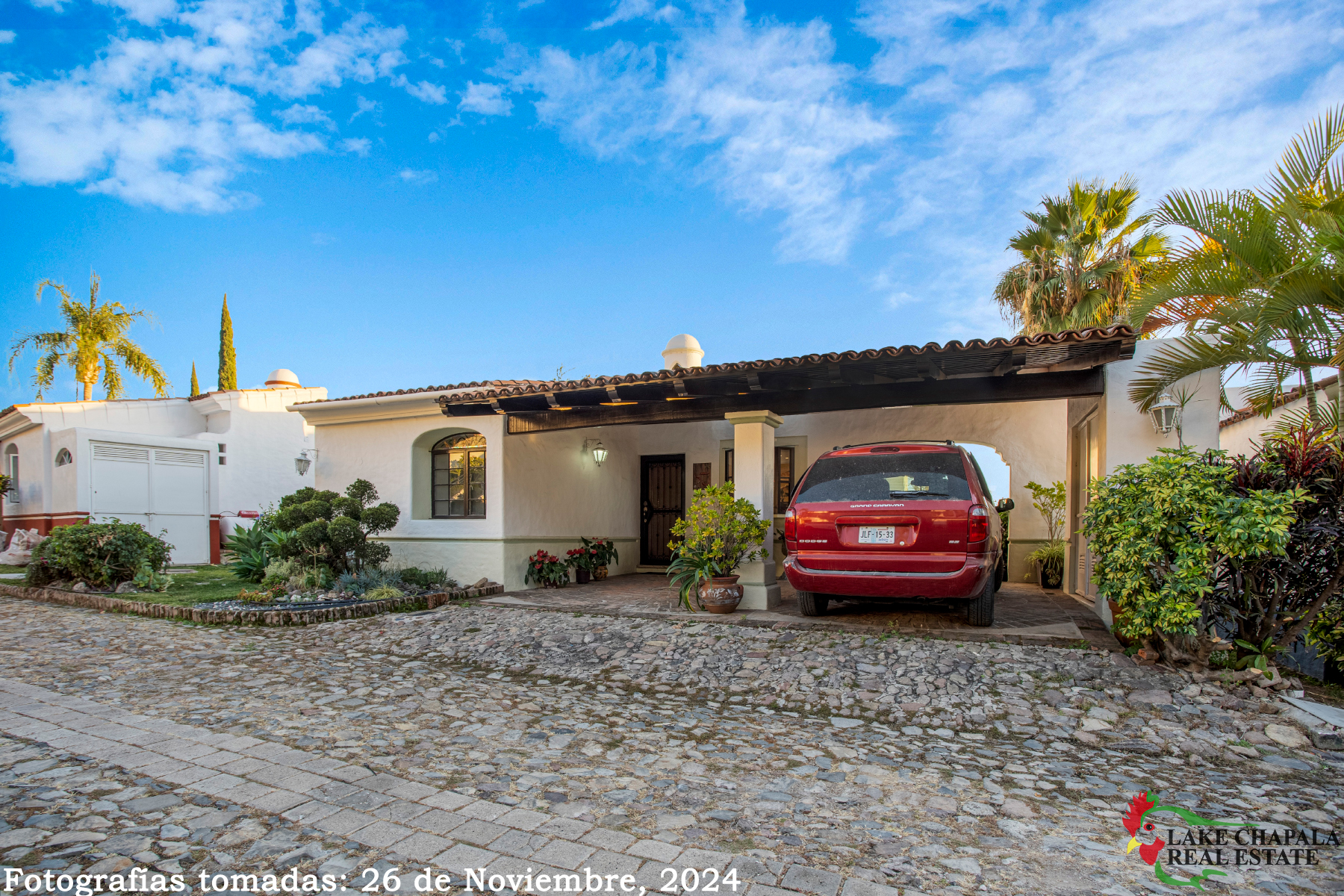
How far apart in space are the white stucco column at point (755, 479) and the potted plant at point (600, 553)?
3.98m

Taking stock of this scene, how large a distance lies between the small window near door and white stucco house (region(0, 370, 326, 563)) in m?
9.77

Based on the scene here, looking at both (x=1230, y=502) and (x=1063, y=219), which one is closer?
(x=1230, y=502)

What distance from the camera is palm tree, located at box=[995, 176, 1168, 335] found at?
41.1 feet

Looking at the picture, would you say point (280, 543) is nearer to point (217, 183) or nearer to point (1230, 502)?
point (217, 183)

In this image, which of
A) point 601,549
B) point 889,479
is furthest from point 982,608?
point 601,549

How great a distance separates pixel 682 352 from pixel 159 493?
12784 millimetres

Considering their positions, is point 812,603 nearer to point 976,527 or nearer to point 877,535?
point 877,535

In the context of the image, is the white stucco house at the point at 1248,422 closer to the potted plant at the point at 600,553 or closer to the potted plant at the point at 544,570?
the potted plant at the point at 600,553

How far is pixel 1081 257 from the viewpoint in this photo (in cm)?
1288

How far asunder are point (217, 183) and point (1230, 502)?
15.6 m

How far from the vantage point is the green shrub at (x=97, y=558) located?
407 inches

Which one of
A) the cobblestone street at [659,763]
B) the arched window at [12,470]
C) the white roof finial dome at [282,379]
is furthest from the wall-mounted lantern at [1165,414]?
the arched window at [12,470]

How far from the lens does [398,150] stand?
12.0 meters

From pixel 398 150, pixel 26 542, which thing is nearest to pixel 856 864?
pixel 398 150
